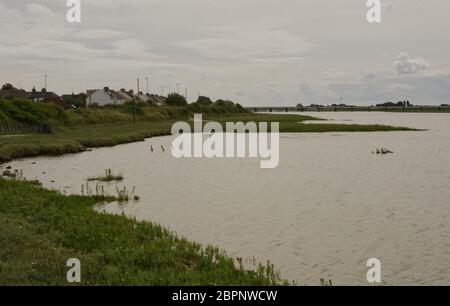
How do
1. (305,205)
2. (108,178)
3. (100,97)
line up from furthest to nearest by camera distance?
(100,97), (108,178), (305,205)

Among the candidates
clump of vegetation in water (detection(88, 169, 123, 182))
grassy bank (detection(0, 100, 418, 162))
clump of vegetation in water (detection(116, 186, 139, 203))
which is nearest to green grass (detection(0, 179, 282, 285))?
clump of vegetation in water (detection(116, 186, 139, 203))

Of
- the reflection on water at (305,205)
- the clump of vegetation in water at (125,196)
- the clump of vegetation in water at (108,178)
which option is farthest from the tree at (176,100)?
the clump of vegetation in water at (125,196)

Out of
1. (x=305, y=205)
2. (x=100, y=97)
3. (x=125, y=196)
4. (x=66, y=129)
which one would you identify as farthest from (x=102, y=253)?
(x=100, y=97)

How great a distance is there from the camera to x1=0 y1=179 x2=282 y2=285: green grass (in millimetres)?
13930

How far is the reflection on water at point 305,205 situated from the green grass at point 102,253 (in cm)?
230

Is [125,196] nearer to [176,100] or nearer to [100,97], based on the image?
[100,97]

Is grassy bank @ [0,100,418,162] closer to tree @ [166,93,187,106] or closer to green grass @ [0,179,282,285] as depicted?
green grass @ [0,179,282,285]

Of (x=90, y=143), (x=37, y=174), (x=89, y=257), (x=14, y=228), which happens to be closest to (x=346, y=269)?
(x=89, y=257)

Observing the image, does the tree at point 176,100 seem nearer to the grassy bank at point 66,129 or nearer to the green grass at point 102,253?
the grassy bank at point 66,129

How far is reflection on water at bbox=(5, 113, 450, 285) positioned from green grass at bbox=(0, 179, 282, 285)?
90.5 inches

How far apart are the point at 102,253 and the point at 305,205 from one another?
A: 585 inches

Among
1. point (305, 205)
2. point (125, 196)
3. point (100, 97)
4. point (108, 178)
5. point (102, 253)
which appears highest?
point (100, 97)

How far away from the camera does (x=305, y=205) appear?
1142 inches

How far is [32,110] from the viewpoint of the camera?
81.7m
